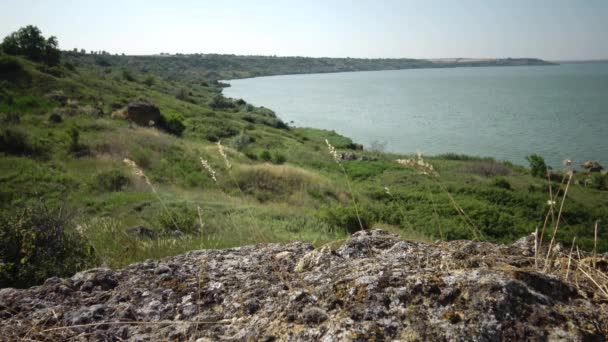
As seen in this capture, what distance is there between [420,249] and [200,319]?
1336 millimetres

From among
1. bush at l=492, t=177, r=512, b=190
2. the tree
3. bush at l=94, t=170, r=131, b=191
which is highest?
the tree

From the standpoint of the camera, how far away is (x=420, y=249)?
2.33 meters

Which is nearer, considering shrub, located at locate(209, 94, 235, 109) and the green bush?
the green bush

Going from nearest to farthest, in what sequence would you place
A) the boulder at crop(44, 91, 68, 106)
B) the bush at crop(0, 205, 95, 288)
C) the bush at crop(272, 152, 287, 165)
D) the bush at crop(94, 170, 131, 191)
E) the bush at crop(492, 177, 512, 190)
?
the bush at crop(0, 205, 95, 288) → the bush at crop(94, 170, 131, 191) → the bush at crop(492, 177, 512, 190) → the bush at crop(272, 152, 287, 165) → the boulder at crop(44, 91, 68, 106)

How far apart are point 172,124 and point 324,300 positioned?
111 ft

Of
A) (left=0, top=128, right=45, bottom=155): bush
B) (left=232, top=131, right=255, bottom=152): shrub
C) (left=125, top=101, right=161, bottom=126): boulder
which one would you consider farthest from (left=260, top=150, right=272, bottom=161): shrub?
(left=0, top=128, right=45, bottom=155): bush

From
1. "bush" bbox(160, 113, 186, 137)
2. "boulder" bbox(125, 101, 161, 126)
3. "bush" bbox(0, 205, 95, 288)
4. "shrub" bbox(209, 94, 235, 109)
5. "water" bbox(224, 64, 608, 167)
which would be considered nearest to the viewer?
"bush" bbox(0, 205, 95, 288)

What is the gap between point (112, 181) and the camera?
575 inches

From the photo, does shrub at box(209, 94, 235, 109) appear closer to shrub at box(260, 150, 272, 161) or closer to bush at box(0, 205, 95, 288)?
shrub at box(260, 150, 272, 161)

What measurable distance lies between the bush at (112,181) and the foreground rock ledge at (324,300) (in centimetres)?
1286

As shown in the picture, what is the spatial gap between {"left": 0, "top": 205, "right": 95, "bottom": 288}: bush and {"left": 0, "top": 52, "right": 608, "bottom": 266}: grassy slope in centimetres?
30

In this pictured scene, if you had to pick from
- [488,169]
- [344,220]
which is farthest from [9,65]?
[488,169]

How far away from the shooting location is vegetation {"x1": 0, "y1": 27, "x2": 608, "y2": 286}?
4496mm

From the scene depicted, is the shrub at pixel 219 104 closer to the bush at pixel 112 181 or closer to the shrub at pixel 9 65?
the shrub at pixel 9 65
